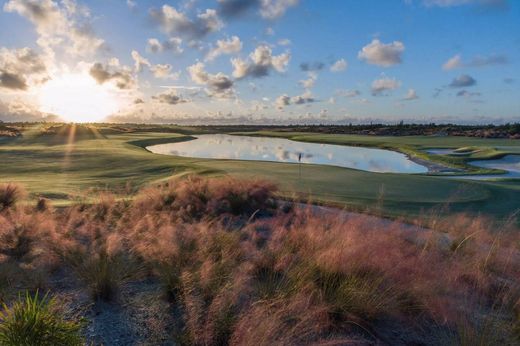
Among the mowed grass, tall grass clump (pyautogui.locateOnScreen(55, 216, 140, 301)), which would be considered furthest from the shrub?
tall grass clump (pyautogui.locateOnScreen(55, 216, 140, 301))

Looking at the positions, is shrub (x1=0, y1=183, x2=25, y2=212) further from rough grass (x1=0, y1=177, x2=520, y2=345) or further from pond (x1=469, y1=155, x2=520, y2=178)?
pond (x1=469, y1=155, x2=520, y2=178)

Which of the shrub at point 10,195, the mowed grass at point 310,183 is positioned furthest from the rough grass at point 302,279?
the shrub at point 10,195

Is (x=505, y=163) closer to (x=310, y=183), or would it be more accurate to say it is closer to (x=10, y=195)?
(x=310, y=183)

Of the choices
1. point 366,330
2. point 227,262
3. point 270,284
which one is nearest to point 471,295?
point 366,330

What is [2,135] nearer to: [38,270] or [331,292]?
[38,270]

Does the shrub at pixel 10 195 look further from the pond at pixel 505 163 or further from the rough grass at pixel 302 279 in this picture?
the pond at pixel 505 163

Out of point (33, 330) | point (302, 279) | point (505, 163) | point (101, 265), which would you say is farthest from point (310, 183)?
point (505, 163)
